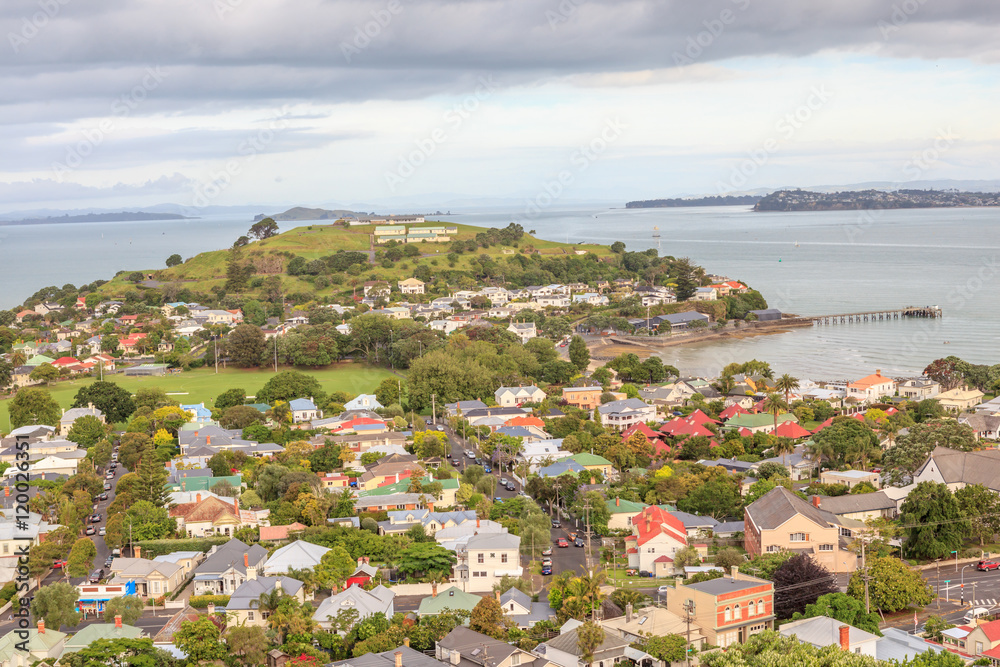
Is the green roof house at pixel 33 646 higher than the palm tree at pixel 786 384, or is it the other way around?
the palm tree at pixel 786 384

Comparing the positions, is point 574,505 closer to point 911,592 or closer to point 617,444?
point 617,444

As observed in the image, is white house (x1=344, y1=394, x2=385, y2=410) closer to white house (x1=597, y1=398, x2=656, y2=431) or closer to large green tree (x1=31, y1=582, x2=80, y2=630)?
white house (x1=597, y1=398, x2=656, y2=431)

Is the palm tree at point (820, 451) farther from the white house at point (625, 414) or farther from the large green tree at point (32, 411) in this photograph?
the large green tree at point (32, 411)

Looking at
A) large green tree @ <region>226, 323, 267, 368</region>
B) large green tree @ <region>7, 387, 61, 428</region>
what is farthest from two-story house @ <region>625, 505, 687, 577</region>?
large green tree @ <region>226, 323, 267, 368</region>

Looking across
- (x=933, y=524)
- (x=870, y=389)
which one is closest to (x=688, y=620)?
(x=933, y=524)

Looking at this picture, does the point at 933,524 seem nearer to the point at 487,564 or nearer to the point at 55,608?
the point at 487,564

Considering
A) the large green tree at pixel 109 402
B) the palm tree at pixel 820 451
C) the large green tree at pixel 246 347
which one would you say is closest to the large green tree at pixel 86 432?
the large green tree at pixel 109 402

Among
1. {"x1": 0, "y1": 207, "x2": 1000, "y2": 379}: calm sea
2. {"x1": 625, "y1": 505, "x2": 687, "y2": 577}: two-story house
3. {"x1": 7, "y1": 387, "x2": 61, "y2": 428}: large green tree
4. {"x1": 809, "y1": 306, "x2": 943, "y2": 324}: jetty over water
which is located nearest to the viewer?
{"x1": 625, "y1": 505, "x2": 687, "y2": 577}: two-story house
